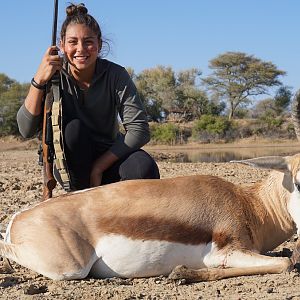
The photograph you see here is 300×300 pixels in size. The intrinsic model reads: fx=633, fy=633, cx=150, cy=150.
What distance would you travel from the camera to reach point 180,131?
1544 inches

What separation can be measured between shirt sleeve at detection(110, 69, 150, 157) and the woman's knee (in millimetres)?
78

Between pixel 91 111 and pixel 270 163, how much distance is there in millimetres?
1783

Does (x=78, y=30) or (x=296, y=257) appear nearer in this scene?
(x=296, y=257)

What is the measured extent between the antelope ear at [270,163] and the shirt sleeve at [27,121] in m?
1.96

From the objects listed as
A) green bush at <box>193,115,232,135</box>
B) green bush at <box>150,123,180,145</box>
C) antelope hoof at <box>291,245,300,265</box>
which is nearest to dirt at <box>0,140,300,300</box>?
antelope hoof at <box>291,245,300,265</box>

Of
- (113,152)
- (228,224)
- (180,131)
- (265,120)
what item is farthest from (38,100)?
(265,120)

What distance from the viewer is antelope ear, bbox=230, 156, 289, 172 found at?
13.9 feet

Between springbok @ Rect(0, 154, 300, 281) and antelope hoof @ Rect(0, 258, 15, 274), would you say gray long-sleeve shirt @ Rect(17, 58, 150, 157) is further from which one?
antelope hoof @ Rect(0, 258, 15, 274)

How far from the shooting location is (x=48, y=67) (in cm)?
512

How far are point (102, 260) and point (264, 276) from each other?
1.06 meters

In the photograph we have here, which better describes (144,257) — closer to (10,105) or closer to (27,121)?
(27,121)

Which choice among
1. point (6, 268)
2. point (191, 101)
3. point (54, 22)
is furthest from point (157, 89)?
point (6, 268)

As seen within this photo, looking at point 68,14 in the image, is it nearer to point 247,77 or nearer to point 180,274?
point 180,274

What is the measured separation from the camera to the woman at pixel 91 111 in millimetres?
5266
